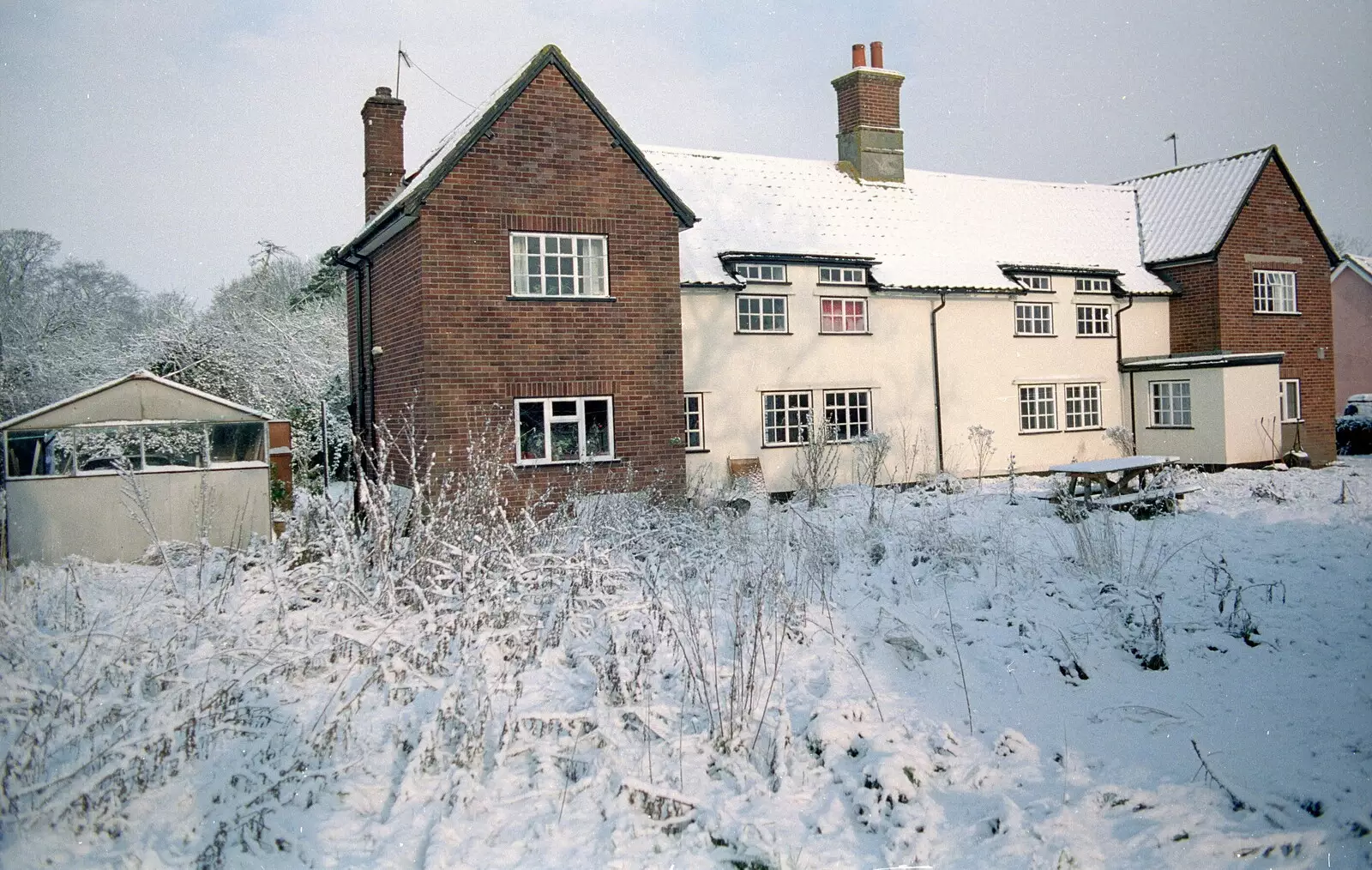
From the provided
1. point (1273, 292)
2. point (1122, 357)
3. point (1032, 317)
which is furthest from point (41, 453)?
point (1273, 292)

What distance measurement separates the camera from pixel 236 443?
13070mm

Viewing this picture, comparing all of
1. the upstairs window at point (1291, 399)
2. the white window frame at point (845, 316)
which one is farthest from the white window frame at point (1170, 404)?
the white window frame at point (845, 316)

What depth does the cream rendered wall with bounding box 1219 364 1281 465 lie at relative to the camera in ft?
71.9

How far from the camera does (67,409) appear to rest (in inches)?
457

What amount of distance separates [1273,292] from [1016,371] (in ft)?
28.3

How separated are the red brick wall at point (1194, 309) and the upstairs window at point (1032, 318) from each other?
4258 millimetres

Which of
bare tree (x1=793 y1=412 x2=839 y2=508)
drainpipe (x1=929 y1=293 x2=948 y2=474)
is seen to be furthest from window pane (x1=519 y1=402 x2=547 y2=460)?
drainpipe (x1=929 y1=293 x2=948 y2=474)

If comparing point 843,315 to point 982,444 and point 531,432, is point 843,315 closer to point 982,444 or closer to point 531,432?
point 982,444

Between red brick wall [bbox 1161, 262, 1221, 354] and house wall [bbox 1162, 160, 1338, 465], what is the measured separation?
21 millimetres

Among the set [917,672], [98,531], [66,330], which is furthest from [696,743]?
[66,330]

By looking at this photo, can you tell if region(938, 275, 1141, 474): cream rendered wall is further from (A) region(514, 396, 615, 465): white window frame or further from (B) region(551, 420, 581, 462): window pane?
(B) region(551, 420, 581, 462): window pane

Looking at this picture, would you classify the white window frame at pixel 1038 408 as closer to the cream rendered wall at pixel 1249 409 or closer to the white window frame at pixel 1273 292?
the cream rendered wall at pixel 1249 409

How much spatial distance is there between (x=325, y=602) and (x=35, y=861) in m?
2.83

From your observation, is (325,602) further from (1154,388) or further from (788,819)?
(1154,388)
